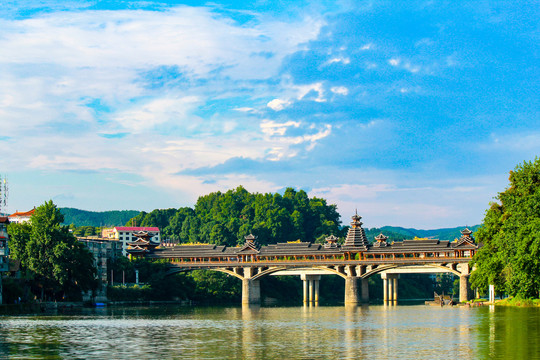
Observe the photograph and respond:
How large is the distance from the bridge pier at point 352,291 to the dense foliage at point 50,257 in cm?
3901

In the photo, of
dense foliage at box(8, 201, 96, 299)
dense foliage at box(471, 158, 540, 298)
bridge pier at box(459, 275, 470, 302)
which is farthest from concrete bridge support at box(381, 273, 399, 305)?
dense foliage at box(8, 201, 96, 299)

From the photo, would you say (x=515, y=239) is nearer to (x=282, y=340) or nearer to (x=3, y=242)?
(x=282, y=340)

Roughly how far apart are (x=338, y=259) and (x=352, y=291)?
5.77 meters

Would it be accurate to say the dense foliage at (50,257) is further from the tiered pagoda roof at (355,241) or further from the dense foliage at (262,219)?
the dense foliage at (262,219)

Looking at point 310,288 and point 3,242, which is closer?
point 3,242

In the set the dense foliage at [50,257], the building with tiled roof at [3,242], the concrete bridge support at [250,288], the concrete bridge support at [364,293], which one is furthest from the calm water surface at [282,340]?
the concrete bridge support at [250,288]

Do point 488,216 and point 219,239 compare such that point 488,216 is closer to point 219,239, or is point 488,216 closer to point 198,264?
point 198,264

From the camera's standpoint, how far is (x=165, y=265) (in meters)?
117

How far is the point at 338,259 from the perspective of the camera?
368ft

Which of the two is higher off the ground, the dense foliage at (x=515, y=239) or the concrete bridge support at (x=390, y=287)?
the dense foliage at (x=515, y=239)

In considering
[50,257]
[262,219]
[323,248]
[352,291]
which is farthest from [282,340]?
[262,219]

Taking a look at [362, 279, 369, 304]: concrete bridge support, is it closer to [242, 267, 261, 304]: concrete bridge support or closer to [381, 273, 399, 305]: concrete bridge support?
[381, 273, 399, 305]: concrete bridge support

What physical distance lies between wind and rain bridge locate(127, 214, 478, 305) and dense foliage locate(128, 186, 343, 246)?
42794 mm

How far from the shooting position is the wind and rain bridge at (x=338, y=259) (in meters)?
105
